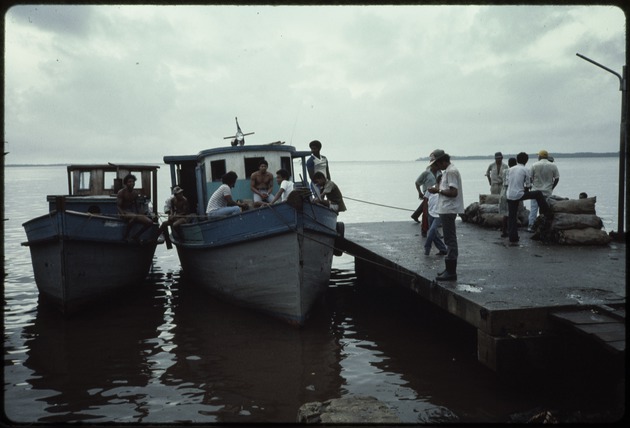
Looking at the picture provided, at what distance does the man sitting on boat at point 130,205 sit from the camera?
36.1 feet

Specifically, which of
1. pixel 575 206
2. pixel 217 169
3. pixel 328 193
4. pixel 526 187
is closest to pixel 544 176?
pixel 526 187

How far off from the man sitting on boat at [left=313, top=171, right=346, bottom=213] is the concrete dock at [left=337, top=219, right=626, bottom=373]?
120 cm

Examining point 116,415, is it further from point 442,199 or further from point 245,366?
point 442,199

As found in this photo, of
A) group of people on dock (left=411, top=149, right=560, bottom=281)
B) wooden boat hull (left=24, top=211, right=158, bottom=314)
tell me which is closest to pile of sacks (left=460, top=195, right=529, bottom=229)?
group of people on dock (left=411, top=149, right=560, bottom=281)

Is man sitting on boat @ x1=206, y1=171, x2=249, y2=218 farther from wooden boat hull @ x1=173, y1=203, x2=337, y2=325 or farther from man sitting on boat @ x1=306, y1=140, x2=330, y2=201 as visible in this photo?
man sitting on boat @ x1=306, y1=140, x2=330, y2=201

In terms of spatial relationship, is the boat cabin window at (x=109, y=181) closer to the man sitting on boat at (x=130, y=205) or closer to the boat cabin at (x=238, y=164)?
the man sitting on boat at (x=130, y=205)

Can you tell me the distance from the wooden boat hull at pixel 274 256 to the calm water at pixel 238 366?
0.48m

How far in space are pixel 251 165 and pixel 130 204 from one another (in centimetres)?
303

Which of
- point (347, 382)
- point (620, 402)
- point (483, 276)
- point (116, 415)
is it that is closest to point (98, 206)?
point (116, 415)

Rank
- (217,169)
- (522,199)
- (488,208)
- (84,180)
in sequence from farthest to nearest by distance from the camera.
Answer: (488,208)
(84,180)
(217,169)
(522,199)

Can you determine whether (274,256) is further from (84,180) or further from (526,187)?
(84,180)

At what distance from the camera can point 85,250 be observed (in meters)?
10.0

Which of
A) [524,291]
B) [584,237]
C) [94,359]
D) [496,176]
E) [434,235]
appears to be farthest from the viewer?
[496,176]

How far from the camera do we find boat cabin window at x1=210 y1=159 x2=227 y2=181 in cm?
1133
